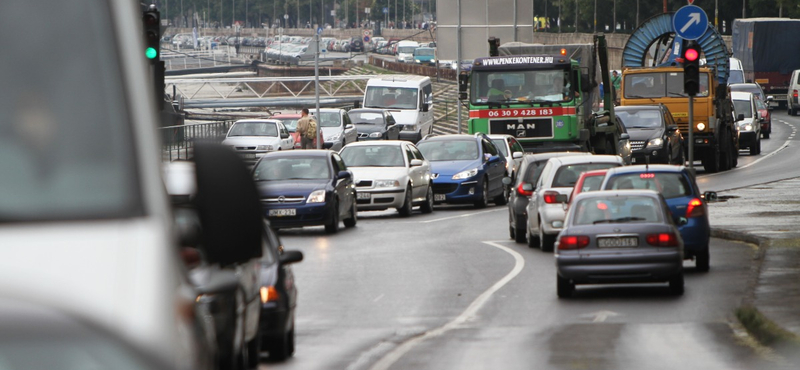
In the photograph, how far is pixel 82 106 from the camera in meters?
2.54

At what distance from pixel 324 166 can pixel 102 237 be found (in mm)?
24286

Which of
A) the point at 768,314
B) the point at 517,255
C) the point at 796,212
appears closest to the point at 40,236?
the point at 768,314

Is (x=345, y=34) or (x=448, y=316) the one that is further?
(x=345, y=34)

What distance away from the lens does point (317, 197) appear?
25469mm

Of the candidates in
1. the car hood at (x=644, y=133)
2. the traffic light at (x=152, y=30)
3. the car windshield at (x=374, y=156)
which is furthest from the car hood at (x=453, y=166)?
the traffic light at (x=152, y=30)

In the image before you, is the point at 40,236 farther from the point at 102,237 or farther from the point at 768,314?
the point at 768,314

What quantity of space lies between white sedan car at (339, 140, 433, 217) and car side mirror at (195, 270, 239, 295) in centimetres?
2668

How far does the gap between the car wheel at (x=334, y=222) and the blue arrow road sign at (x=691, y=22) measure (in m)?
6.73

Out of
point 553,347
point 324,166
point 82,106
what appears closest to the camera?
point 82,106

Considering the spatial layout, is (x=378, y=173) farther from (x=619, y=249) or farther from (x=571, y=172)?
Result: (x=619, y=249)

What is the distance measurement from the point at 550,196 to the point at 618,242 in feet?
18.1

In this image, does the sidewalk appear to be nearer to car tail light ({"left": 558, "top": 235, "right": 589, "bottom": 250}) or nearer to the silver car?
the silver car

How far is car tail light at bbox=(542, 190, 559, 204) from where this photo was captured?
22.5 metres

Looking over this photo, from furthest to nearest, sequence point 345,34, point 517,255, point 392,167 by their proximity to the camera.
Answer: point 345,34 < point 392,167 < point 517,255
